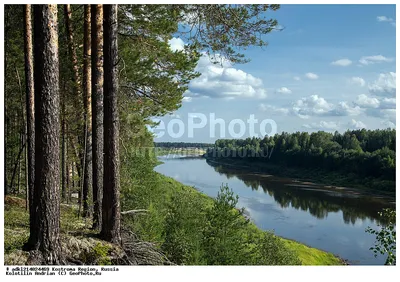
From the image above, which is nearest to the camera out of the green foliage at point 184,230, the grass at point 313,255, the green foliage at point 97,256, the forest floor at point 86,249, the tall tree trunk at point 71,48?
the forest floor at point 86,249

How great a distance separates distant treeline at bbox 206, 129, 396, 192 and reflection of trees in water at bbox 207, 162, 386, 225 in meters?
10.7

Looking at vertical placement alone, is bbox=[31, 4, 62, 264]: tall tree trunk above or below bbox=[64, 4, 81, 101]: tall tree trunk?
below

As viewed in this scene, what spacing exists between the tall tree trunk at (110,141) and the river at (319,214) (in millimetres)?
17551

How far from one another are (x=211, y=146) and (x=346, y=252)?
9603cm

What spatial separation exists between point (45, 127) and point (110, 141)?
1194 millimetres

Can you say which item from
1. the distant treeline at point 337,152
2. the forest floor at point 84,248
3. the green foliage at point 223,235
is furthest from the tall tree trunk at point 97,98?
the distant treeline at point 337,152

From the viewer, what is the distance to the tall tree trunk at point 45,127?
15.7 ft

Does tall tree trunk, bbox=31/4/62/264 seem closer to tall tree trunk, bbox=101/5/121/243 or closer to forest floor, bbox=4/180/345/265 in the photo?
forest floor, bbox=4/180/345/265

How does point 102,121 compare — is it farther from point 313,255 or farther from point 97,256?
point 313,255

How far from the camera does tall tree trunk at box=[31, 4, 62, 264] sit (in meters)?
4.79

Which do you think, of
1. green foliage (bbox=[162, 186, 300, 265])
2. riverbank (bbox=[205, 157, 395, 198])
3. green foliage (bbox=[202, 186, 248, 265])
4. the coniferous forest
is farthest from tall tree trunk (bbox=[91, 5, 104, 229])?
riverbank (bbox=[205, 157, 395, 198])

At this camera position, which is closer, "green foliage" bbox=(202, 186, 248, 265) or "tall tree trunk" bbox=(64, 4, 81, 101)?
"tall tree trunk" bbox=(64, 4, 81, 101)

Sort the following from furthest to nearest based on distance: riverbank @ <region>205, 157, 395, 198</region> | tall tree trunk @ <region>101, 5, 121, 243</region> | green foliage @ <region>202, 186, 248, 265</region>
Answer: riverbank @ <region>205, 157, 395, 198</region>, green foliage @ <region>202, 186, 248, 265</region>, tall tree trunk @ <region>101, 5, 121, 243</region>

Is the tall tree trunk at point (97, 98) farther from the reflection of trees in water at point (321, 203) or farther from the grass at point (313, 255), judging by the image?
the reflection of trees in water at point (321, 203)
